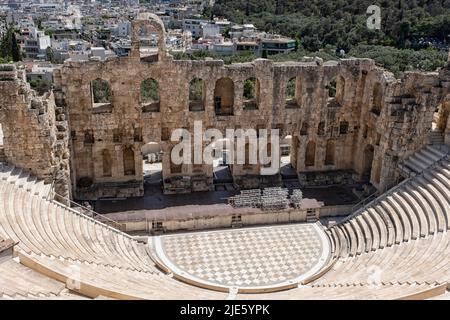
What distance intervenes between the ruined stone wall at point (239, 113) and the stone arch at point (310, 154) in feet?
1.50

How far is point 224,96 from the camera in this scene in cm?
2848

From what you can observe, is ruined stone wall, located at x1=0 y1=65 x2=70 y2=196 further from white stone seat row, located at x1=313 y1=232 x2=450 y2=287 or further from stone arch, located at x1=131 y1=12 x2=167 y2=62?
white stone seat row, located at x1=313 y1=232 x2=450 y2=287

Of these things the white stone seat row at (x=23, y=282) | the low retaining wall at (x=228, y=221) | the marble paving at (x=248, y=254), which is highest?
the white stone seat row at (x=23, y=282)

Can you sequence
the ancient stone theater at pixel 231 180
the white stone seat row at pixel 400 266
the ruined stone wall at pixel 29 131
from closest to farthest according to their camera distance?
the white stone seat row at pixel 400 266 < the ancient stone theater at pixel 231 180 < the ruined stone wall at pixel 29 131

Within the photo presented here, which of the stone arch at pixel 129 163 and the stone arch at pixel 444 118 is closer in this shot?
the stone arch at pixel 444 118

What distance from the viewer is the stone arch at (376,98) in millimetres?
28039

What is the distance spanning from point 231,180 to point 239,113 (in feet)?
14.4

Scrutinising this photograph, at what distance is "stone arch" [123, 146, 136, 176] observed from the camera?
1099 inches

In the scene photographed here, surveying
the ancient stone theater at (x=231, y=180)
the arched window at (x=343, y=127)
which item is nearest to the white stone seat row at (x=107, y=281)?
the ancient stone theater at (x=231, y=180)

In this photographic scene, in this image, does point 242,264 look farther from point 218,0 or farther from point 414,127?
point 218,0

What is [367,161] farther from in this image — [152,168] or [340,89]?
[152,168]

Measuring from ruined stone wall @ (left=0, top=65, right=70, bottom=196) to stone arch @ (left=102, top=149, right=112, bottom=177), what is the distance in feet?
12.3

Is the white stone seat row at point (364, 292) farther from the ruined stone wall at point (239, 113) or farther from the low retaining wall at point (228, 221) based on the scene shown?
the ruined stone wall at point (239, 113)

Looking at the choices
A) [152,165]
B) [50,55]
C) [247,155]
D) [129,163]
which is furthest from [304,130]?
[50,55]
